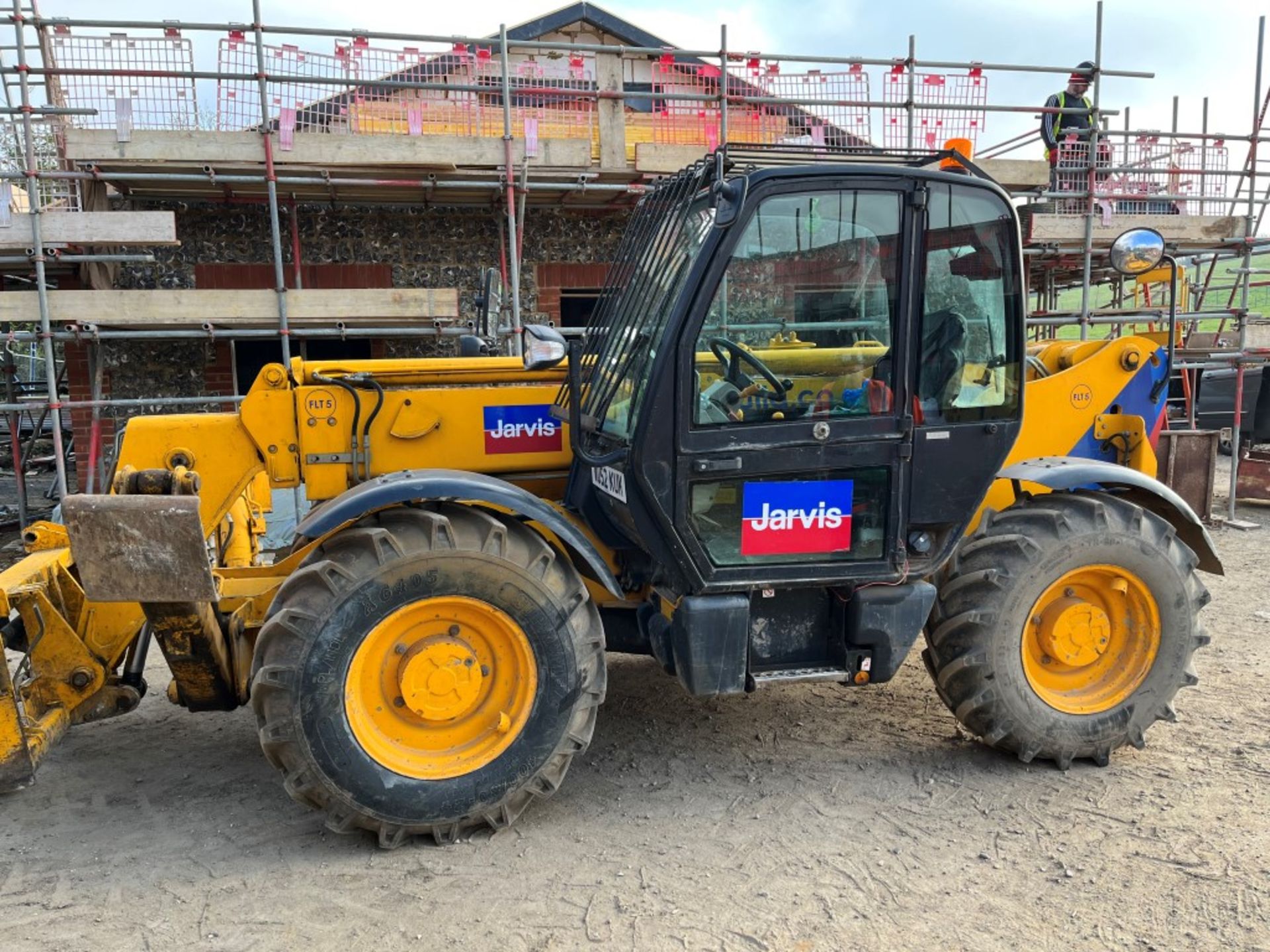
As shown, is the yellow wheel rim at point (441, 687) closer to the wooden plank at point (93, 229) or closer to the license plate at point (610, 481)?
the license plate at point (610, 481)

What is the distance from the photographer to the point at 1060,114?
30.7ft

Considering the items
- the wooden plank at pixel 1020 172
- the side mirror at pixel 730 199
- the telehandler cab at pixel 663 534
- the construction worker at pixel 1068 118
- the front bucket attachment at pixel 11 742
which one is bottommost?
the front bucket attachment at pixel 11 742

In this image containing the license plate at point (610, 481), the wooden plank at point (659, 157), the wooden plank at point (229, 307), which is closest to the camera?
the license plate at point (610, 481)

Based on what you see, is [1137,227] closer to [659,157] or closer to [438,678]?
[659,157]

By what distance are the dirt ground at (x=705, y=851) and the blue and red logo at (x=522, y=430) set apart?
1445 mm

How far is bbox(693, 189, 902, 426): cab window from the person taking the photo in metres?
3.53

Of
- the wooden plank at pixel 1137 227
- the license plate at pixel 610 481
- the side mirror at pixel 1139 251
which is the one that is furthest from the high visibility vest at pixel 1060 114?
the license plate at pixel 610 481

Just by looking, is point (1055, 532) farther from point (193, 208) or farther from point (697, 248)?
point (193, 208)

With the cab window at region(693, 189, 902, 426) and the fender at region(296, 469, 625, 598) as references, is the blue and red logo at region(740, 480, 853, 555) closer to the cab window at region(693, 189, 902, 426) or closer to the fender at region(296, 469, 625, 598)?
the cab window at region(693, 189, 902, 426)

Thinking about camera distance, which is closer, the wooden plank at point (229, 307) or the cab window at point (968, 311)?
the cab window at point (968, 311)

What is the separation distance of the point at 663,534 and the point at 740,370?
69cm

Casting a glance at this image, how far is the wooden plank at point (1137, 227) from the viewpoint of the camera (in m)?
9.30

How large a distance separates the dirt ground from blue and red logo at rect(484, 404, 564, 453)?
1.45 meters

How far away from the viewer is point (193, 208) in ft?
31.1
